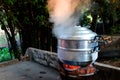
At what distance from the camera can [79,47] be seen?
12.5 ft

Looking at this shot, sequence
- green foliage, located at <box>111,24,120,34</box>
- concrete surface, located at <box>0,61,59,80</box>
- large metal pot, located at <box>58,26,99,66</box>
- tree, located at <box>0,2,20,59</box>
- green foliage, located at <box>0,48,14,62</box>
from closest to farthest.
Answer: large metal pot, located at <box>58,26,99,66</box>
concrete surface, located at <box>0,61,59,80</box>
tree, located at <box>0,2,20,59</box>
green foliage, located at <box>111,24,120,34</box>
green foliage, located at <box>0,48,14,62</box>

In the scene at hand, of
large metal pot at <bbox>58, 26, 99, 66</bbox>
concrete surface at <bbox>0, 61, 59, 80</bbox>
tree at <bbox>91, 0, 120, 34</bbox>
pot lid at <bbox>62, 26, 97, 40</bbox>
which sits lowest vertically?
concrete surface at <bbox>0, 61, 59, 80</bbox>

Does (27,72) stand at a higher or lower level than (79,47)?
lower

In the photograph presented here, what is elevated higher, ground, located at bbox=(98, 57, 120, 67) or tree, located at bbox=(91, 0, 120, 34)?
tree, located at bbox=(91, 0, 120, 34)

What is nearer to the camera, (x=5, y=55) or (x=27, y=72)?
(x=27, y=72)

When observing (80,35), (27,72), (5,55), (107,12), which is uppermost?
(107,12)

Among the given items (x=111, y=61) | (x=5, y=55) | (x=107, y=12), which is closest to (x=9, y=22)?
(x=5, y=55)

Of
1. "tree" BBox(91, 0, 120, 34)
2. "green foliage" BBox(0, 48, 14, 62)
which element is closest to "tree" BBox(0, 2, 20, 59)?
"green foliage" BBox(0, 48, 14, 62)

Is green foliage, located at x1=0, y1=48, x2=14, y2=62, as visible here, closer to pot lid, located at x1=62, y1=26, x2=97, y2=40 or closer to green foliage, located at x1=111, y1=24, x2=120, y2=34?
green foliage, located at x1=111, y1=24, x2=120, y2=34

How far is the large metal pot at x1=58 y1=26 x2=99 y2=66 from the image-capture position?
380 cm

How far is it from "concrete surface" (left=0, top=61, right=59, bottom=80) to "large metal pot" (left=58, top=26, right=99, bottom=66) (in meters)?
1.58

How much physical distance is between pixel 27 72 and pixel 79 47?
2.38 metres

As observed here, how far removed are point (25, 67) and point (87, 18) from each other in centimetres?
429

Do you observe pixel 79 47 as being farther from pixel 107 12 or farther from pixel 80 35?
pixel 107 12
